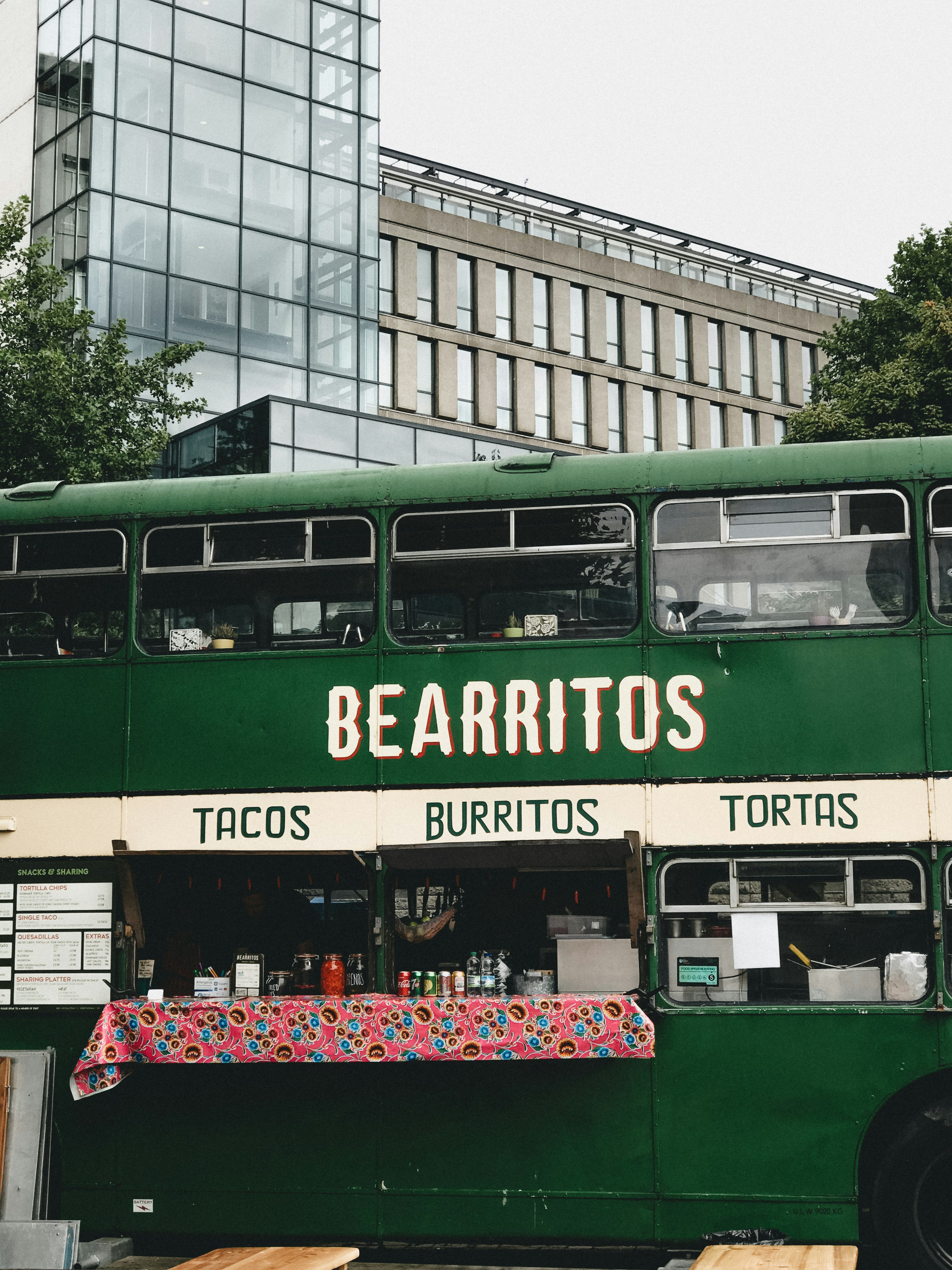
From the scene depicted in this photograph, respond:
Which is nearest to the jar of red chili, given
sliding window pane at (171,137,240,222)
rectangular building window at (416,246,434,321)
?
sliding window pane at (171,137,240,222)

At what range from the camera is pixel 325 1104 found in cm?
841

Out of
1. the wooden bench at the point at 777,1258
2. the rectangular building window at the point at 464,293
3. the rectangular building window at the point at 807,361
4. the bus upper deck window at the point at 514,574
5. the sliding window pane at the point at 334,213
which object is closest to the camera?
the wooden bench at the point at 777,1258

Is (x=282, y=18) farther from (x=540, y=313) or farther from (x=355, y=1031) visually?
(x=355, y=1031)

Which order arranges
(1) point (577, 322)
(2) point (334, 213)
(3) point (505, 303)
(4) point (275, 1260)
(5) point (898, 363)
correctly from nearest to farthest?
(4) point (275, 1260)
(5) point (898, 363)
(2) point (334, 213)
(3) point (505, 303)
(1) point (577, 322)

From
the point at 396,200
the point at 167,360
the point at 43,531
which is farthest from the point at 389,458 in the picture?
the point at 43,531

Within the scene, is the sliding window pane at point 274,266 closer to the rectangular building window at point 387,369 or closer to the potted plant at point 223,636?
the rectangular building window at point 387,369

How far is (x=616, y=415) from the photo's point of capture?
47.2 metres

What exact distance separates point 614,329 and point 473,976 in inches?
1631

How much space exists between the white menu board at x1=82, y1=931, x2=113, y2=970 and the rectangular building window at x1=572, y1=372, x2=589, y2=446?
38852 mm

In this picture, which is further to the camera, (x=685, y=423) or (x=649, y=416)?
(x=685, y=423)

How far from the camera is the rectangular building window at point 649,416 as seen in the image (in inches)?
1876

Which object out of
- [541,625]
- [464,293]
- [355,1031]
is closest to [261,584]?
[541,625]

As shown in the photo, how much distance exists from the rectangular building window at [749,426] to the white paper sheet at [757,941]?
43.4m

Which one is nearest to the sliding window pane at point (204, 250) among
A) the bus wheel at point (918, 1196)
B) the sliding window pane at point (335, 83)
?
the sliding window pane at point (335, 83)
